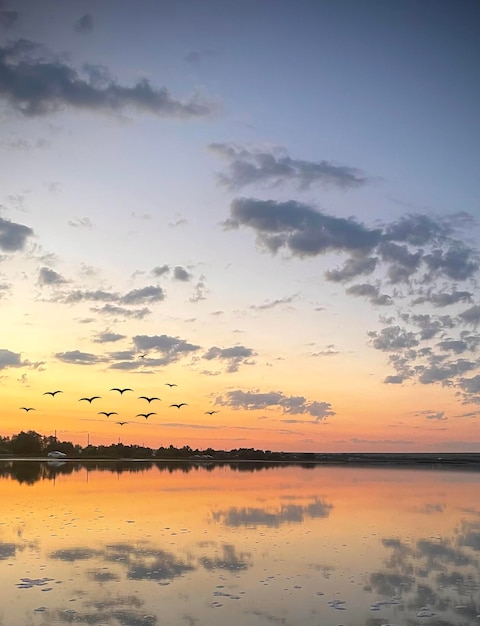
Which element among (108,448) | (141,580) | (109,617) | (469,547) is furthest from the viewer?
(108,448)

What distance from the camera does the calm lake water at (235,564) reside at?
51.6 feet

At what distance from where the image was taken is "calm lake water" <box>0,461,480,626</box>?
1572cm

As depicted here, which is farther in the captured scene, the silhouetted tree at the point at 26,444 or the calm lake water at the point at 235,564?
the silhouetted tree at the point at 26,444

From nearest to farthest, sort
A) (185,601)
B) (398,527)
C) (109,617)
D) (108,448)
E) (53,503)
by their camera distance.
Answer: (109,617), (185,601), (398,527), (53,503), (108,448)

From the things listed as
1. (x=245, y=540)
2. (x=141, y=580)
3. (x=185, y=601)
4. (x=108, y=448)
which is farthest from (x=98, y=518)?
(x=108, y=448)

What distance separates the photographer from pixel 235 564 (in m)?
20.9

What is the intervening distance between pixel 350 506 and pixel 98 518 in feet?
52.5

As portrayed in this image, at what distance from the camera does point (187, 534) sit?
26.8 m

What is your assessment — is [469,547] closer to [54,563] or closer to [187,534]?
[187,534]

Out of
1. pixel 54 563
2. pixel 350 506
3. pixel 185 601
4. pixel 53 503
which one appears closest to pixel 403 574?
pixel 185 601

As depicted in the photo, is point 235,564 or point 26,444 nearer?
point 235,564

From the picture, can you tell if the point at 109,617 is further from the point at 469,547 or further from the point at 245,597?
the point at 469,547

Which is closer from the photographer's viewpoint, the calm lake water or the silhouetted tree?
the calm lake water

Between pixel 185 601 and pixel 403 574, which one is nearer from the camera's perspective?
pixel 185 601
